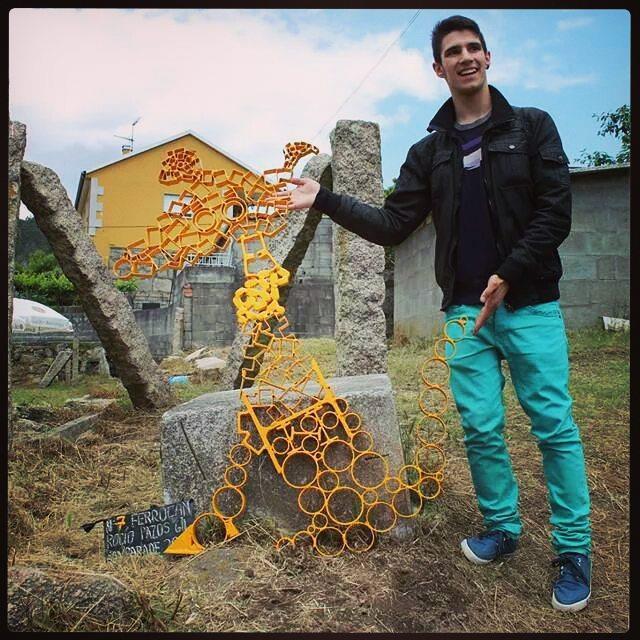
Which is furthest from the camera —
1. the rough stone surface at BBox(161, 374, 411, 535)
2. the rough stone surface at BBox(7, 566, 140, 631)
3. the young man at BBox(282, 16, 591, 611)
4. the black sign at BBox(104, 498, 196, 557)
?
the rough stone surface at BBox(161, 374, 411, 535)

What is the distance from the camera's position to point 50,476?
3771 mm

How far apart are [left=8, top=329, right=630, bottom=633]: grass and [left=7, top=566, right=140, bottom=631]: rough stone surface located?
0.07 feet

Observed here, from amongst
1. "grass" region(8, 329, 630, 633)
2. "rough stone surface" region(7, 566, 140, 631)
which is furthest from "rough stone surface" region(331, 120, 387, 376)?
"rough stone surface" region(7, 566, 140, 631)

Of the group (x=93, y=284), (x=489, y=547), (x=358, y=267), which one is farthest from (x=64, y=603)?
(x=93, y=284)

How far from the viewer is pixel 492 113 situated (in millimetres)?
2361

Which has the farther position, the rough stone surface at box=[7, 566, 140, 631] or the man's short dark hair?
the man's short dark hair

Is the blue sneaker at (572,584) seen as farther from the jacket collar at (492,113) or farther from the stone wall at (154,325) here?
the stone wall at (154,325)

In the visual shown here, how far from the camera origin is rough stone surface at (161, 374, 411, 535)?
2611mm

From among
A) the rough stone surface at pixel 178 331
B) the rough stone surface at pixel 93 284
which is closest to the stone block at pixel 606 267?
the rough stone surface at pixel 93 284

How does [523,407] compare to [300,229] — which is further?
[300,229]

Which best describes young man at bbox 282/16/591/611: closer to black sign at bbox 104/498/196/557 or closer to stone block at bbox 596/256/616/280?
black sign at bbox 104/498/196/557

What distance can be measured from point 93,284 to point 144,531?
3.26 meters

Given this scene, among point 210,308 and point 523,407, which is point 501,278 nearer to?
point 523,407

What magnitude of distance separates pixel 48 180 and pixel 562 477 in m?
4.38
